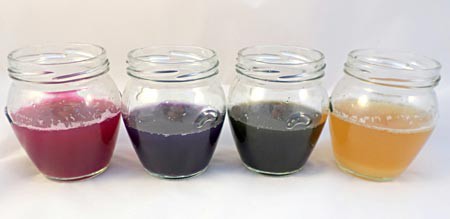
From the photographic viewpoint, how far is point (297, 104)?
3.53 ft

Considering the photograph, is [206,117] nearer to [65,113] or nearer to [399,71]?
[65,113]

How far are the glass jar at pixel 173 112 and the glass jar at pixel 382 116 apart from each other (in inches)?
10.0

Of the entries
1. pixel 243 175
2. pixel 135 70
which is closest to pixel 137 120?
pixel 135 70

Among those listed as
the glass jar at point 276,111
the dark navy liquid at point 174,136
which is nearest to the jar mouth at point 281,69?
the glass jar at point 276,111

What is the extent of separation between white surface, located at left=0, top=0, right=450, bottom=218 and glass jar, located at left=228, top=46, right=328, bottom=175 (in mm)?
50

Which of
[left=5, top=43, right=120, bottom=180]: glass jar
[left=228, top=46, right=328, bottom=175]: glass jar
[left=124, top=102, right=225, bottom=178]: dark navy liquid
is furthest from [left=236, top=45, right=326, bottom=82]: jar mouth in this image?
[left=5, top=43, right=120, bottom=180]: glass jar

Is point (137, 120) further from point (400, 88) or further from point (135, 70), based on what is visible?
point (400, 88)

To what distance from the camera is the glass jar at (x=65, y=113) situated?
1.00 metres

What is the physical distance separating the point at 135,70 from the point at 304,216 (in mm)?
418

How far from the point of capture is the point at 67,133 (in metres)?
0.99

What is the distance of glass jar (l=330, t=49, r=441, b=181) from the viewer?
40.4 inches

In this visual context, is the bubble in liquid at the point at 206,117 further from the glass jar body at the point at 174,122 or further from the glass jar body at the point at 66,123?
the glass jar body at the point at 66,123

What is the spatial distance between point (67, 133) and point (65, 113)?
0.05m

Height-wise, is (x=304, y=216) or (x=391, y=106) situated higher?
(x=391, y=106)
